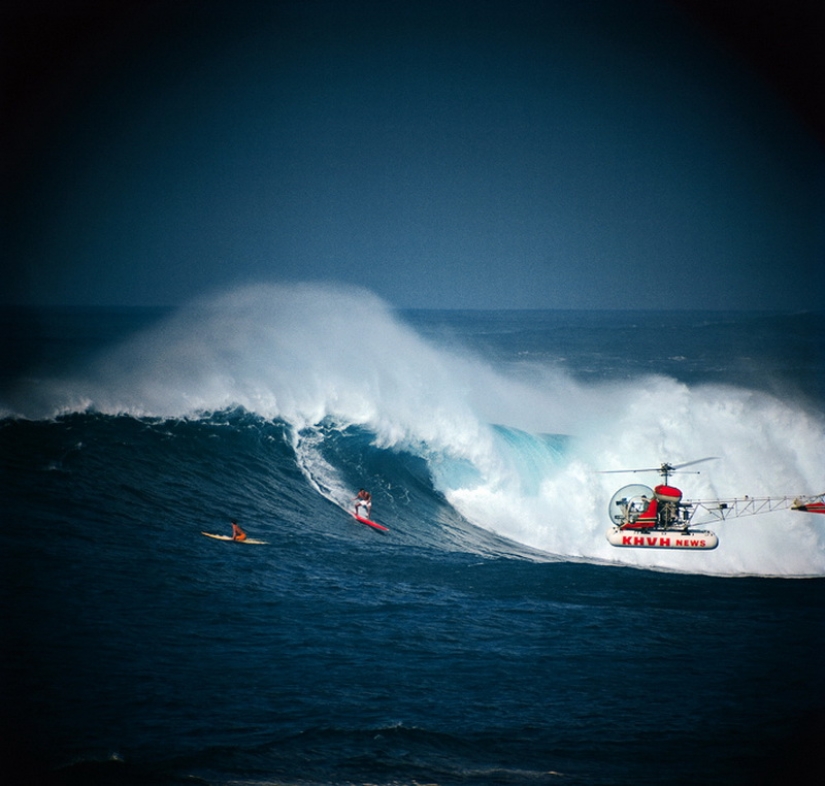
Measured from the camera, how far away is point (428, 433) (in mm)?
23031

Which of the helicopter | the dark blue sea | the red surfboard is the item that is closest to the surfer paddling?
the red surfboard

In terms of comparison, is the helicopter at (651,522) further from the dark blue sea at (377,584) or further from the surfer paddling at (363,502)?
the surfer paddling at (363,502)

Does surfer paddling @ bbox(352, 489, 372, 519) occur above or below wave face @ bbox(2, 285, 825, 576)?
below

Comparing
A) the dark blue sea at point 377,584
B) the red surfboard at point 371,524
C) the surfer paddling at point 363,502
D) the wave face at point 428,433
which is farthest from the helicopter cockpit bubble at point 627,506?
the surfer paddling at point 363,502

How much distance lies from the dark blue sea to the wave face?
0.36 feet

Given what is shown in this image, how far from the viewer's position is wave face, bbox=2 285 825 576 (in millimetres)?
19109

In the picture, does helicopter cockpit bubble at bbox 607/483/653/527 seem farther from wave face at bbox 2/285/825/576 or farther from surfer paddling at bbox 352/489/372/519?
surfer paddling at bbox 352/489/372/519

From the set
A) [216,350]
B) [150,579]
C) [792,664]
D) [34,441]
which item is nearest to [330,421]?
[216,350]

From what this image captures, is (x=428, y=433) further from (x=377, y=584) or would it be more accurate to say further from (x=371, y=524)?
(x=377, y=584)

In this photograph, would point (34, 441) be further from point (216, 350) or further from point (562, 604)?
point (562, 604)

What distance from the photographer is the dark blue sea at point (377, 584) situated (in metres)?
9.08

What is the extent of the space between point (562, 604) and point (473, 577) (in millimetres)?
2026

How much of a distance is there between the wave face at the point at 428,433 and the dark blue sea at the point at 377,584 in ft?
0.36

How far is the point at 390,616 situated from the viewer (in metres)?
12.5
